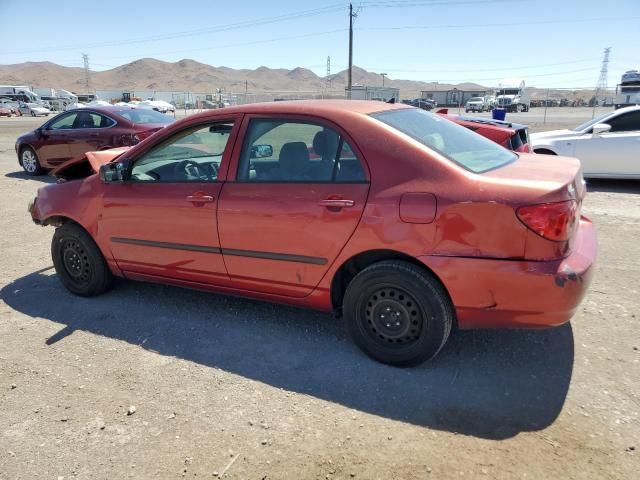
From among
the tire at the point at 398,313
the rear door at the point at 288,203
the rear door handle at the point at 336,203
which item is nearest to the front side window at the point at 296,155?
the rear door at the point at 288,203

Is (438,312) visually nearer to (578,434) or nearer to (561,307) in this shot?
(561,307)

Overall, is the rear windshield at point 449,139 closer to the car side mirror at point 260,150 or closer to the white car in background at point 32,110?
the car side mirror at point 260,150

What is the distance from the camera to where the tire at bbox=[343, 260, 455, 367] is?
3000 millimetres

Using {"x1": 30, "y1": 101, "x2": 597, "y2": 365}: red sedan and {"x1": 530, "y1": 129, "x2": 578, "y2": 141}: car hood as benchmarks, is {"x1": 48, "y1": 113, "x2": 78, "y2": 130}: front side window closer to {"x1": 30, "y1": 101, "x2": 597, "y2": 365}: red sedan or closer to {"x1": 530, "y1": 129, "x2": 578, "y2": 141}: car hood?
{"x1": 30, "y1": 101, "x2": 597, "y2": 365}: red sedan

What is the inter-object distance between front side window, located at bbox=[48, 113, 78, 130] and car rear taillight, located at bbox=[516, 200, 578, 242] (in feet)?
35.2

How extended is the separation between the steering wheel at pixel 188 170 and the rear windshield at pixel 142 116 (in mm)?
6719

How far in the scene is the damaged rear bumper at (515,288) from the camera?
2.73 m

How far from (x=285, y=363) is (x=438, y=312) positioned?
109 centimetres

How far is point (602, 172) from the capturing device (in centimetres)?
898

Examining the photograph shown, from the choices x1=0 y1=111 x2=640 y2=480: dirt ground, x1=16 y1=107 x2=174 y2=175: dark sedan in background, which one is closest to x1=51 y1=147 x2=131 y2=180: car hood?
x1=0 y1=111 x2=640 y2=480: dirt ground

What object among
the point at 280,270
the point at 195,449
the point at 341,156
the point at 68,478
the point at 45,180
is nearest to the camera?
the point at 68,478

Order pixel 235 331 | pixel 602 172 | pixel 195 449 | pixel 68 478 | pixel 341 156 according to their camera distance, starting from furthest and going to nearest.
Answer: pixel 602 172 → pixel 235 331 → pixel 341 156 → pixel 195 449 → pixel 68 478

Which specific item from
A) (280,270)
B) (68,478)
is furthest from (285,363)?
(68,478)

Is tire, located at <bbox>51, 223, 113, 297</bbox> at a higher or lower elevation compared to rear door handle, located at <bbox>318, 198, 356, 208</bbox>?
lower
